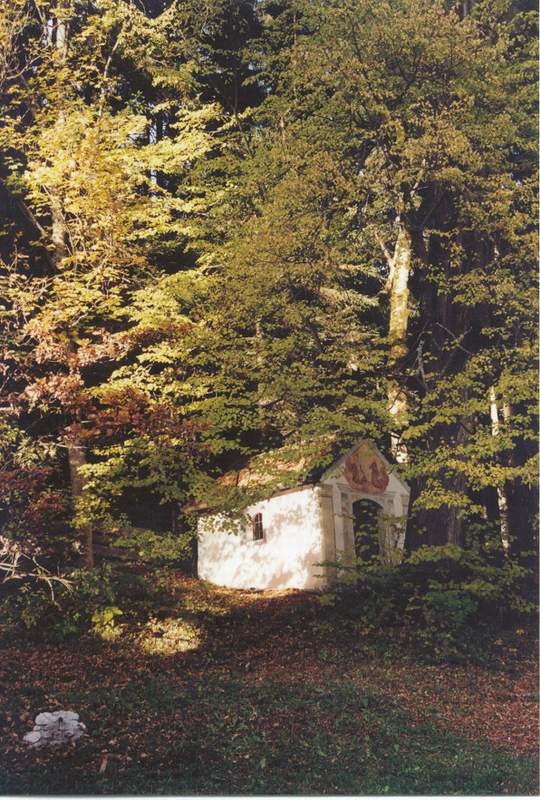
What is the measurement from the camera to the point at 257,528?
1071cm

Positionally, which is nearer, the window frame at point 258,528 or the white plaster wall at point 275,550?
the white plaster wall at point 275,550

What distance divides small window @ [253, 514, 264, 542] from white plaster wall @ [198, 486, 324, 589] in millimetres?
58

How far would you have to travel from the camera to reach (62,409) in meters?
8.12

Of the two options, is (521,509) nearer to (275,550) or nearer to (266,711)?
(266,711)

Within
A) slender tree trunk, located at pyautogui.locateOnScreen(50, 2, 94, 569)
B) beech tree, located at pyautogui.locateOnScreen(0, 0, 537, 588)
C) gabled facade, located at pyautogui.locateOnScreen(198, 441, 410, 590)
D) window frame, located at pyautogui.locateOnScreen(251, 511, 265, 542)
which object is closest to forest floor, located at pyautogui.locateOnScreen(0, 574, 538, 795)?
slender tree trunk, located at pyautogui.locateOnScreen(50, 2, 94, 569)

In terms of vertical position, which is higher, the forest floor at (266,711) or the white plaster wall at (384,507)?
the white plaster wall at (384,507)

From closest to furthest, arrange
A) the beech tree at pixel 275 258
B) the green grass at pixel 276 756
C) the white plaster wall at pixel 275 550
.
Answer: the green grass at pixel 276 756
the beech tree at pixel 275 258
the white plaster wall at pixel 275 550

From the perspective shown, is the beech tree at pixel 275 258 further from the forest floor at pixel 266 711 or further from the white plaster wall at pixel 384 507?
the forest floor at pixel 266 711

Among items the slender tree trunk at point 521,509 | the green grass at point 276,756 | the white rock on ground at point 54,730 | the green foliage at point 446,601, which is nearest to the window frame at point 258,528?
the green foliage at point 446,601

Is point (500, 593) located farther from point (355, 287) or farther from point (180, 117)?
point (180, 117)

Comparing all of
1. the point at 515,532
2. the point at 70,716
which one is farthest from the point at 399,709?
the point at 70,716

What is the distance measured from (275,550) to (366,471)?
1.81 meters

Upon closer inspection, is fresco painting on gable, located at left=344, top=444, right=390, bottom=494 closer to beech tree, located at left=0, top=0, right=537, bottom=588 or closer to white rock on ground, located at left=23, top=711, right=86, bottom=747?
beech tree, located at left=0, top=0, right=537, bottom=588

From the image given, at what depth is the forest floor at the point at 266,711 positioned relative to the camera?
207 inches
